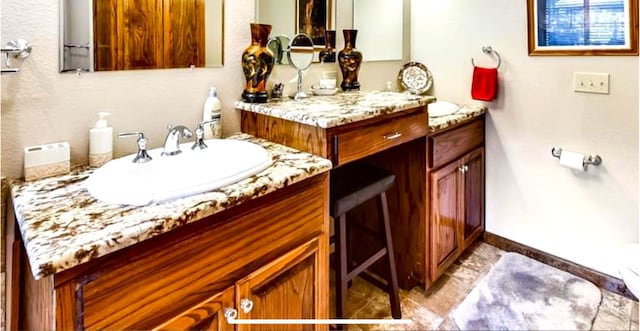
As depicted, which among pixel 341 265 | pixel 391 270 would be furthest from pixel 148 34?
pixel 391 270

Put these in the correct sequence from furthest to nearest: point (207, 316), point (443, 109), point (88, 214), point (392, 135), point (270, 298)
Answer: point (443, 109) → point (392, 135) → point (270, 298) → point (207, 316) → point (88, 214)

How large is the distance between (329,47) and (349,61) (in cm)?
13

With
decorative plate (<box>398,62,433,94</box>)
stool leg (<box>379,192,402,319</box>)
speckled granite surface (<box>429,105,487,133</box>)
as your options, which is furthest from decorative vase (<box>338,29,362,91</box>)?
stool leg (<box>379,192,402,319</box>)

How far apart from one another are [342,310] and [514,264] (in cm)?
117

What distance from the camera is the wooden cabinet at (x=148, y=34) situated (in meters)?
1.26

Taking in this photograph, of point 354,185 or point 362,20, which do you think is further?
point 362,20

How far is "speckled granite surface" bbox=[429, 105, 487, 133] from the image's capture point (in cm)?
187

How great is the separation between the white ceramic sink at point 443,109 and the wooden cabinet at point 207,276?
43.8 inches

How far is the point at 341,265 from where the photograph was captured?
Answer: 1572 millimetres

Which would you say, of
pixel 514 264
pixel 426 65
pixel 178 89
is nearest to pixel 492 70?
pixel 426 65

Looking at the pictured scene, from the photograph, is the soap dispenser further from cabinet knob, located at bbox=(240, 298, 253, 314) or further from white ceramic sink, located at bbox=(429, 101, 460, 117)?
white ceramic sink, located at bbox=(429, 101, 460, 117)

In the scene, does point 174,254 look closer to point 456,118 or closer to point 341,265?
point 341,265

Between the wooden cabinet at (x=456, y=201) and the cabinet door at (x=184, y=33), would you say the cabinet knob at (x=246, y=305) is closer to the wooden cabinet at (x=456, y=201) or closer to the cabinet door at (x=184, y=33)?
the cabinet door at (x=184, y=33)

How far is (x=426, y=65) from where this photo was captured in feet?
8.38
